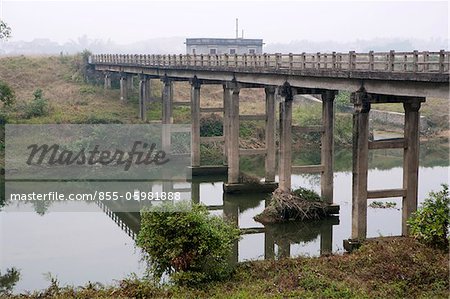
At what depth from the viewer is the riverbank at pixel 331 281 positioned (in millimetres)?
15953

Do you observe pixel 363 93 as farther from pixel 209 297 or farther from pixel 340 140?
pixel 340 140

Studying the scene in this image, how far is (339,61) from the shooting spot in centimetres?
2316

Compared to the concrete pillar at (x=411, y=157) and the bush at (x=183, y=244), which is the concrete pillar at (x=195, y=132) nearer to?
the concrete pillar at (x=411, y=157)

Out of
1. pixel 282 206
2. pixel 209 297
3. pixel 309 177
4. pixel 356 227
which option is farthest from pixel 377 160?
pixel 209 297

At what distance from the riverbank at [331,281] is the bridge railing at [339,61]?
16.7ft

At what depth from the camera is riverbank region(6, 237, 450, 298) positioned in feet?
52.3

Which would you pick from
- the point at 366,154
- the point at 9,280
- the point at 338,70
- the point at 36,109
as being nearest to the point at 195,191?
the point at 338,70

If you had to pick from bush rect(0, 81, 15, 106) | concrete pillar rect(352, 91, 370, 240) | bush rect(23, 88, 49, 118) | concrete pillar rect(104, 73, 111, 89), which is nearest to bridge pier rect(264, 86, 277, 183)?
concrete pillar rect(352, 91, 370, 240)

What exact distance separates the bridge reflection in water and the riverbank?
381 cm

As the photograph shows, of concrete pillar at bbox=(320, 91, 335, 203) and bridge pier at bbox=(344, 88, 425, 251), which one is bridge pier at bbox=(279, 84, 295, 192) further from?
bridge pier at bbox=(344, 88, 425, 251)

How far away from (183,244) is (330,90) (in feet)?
35.9

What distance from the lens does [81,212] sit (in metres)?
31.2

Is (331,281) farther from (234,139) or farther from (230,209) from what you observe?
(234,139)

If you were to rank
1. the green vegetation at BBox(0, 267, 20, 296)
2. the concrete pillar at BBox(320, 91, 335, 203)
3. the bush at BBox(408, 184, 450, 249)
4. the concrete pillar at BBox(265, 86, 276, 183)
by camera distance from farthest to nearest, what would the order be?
1. the concrete pillar at BBox(265, 86, 276, 183)
2. the concrete pillar at BBox(320, 91, 335, 203)
3. the green vegetation at BBox(0, 267, 20, 296)
4. the bush at BBox(408, 184, 450, 249)
